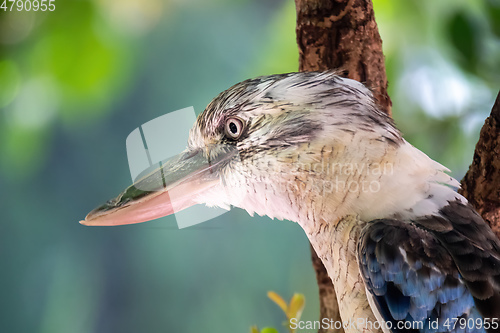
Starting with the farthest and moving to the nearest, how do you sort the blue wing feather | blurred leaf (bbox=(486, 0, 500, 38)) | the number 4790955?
the number 4790955 < blurred leaf (bbox=(486, 0, 500, 38)) < the blue wing feather

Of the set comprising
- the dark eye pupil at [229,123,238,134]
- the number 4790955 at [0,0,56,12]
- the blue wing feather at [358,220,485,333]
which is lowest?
the blue wing feather at [358,220,485,333]

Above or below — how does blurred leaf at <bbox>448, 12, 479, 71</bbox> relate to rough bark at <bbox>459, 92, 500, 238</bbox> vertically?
above

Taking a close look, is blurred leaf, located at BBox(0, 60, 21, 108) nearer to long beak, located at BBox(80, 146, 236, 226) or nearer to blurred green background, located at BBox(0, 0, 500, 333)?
blurred green background, located at BBox(0, 0, 500, 333)

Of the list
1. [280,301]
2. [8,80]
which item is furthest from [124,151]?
[280,301]

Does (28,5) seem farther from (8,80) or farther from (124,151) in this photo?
(124,151)

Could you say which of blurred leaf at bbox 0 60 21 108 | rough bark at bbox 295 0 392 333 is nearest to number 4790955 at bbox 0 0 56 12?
blurred leaf at bbox 0 60 21 108

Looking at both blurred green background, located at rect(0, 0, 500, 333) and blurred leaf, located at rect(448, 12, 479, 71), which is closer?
blurred leaf, located at rect(448, 12, 479, 71)

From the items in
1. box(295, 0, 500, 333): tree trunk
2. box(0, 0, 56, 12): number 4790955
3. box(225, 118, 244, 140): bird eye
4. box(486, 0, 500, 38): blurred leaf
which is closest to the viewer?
box(225, 118, 244, 140): bird eye

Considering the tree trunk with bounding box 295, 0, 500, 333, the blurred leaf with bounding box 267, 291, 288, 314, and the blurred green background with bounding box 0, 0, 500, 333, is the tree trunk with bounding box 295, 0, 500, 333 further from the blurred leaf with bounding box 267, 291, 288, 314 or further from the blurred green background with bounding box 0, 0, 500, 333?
the blurred green background with bounding box 0, 0, 500, 333

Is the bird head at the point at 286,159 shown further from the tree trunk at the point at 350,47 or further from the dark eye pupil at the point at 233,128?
the tree trunk at the point at 350,47

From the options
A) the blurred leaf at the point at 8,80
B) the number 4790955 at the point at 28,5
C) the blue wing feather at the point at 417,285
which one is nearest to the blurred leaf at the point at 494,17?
the blue wing feather at the point at 417,285
